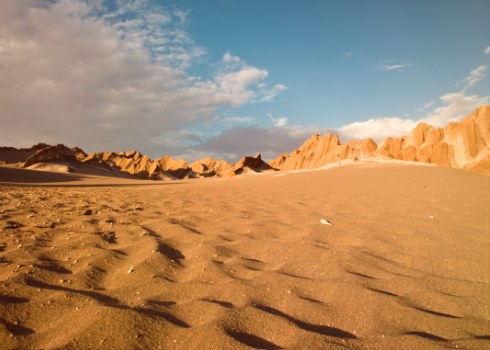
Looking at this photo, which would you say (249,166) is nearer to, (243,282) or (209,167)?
(209,167)

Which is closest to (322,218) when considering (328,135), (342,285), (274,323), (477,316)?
(342,285)

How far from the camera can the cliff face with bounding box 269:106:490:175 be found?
57.1ft

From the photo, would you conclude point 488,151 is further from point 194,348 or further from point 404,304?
point 194,348

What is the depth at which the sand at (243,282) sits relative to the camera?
1.89 meters

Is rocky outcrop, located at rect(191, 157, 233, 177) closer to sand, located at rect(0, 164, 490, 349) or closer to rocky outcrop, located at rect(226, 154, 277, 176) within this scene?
rocky outcrop, located at rect(226, 154, 277, 176)

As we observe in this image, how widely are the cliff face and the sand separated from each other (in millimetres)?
13018

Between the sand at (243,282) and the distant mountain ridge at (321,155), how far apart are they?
1314cm

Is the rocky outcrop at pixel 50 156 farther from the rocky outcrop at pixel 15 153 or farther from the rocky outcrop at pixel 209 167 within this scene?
the rocky outcrop at pixel 209 167

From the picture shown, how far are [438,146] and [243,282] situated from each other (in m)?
26.0

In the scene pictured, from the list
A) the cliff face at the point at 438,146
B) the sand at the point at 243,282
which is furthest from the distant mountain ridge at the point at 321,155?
the sand at the point at 243,282

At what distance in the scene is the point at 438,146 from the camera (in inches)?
915

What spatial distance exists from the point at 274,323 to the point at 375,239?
261 cm

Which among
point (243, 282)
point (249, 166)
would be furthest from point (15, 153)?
point (243, 282)

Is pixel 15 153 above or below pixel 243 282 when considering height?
above
